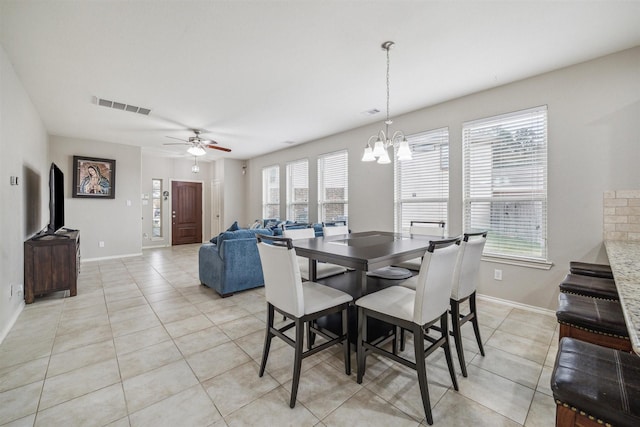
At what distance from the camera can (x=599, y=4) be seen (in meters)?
2.00

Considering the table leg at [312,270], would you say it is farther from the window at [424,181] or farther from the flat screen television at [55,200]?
the flat screen television at [55,200]

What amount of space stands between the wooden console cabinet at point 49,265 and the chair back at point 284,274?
340cm

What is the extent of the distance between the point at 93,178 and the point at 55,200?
2675 mm

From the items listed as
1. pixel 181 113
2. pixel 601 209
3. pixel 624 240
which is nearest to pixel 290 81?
pixel 181 113

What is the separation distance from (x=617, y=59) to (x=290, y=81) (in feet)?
10.8

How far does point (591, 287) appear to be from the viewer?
1.89 metres

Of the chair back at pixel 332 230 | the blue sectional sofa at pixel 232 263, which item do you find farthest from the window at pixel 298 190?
the chair back at pixel 332 230

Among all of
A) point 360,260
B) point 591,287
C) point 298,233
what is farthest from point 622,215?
point 298,233

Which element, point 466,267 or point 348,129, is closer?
point 466,267

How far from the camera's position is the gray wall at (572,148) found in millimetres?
2582

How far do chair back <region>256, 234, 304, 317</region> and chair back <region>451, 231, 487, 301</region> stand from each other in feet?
3.80

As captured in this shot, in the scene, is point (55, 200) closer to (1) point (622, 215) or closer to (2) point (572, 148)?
(2) point (572, 148)

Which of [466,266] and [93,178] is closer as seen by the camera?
[466,266]

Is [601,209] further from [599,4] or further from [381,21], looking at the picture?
[381,21]
